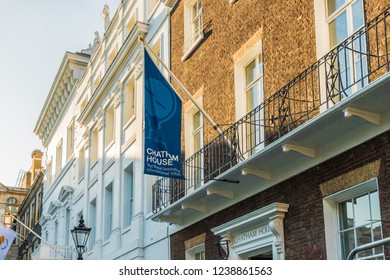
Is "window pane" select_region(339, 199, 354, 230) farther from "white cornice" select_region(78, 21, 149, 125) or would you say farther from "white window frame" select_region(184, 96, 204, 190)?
"white cornice" select_region(78, 21, 149, 125)

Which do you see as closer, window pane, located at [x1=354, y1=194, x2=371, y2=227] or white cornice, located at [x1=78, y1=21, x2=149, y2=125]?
window pane, located at [x1=354, y1=194, x2=371, y2=227]

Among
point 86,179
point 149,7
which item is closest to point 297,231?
point 149,7

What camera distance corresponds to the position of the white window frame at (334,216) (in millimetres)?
10781

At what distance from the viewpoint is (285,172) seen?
12414 millimetres

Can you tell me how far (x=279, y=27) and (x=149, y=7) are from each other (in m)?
9.54

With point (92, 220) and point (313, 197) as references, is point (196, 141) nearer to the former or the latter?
point (313, 197)

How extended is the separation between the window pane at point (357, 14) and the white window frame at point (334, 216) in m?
2.50

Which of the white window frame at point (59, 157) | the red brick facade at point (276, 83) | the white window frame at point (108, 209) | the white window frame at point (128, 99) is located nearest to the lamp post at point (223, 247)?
the red brick facade at point (276, 83)

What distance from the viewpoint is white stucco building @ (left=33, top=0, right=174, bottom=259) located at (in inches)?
801

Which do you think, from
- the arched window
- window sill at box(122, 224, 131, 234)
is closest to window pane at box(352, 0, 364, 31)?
window sill at box(122, 224, 131, 234)

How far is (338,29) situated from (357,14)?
648 millimetres

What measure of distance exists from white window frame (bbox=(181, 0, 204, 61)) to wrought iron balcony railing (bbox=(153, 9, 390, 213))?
9.55ft

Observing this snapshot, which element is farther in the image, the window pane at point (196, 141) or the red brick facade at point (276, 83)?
the window pane at point (196, 141)

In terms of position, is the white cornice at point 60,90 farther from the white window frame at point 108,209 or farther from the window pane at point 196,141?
the window pane at point 196,141
